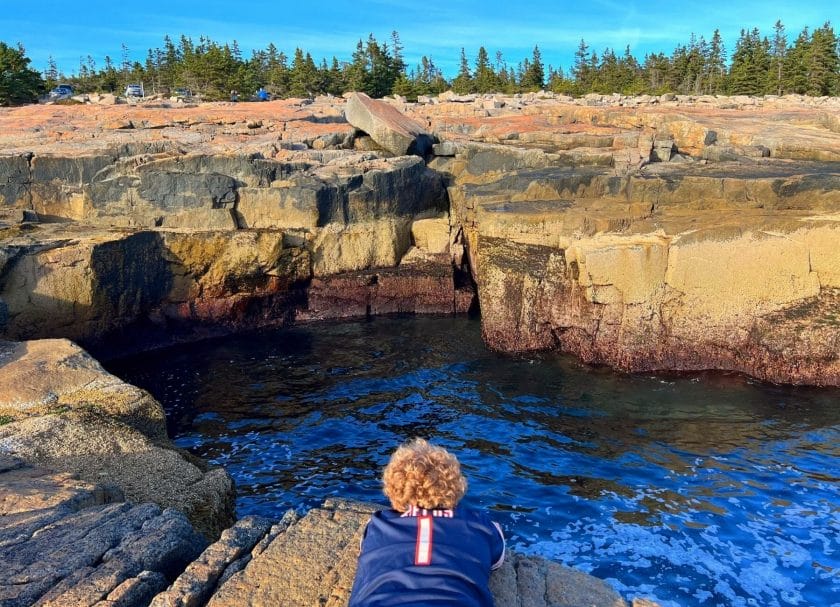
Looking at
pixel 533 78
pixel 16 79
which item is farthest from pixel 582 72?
pixel 16 79

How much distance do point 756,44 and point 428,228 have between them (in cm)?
5359

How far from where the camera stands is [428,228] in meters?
20.1

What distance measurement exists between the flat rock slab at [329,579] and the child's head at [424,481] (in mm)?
927

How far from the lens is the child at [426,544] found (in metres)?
4.06

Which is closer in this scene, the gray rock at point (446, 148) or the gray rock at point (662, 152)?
the gray rock at point (662, 152)

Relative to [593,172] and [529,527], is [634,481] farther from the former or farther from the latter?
[593,172]

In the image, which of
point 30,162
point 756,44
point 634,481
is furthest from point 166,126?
point 756,44

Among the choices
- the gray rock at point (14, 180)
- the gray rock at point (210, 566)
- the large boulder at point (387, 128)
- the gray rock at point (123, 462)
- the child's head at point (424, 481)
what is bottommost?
the gray rock at point (123, 462)

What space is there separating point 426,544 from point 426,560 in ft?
0.34

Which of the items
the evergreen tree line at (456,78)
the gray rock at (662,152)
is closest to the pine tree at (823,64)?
the evergreen tree line at (456,78)

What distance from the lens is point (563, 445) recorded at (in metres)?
11.7

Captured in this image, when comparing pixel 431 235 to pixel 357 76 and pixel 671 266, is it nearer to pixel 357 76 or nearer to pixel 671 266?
pixel 671 266

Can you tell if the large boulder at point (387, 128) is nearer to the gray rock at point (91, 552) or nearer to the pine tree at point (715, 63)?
the gray rock at point (91, 552)

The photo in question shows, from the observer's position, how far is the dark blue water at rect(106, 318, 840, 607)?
28.2 feet
